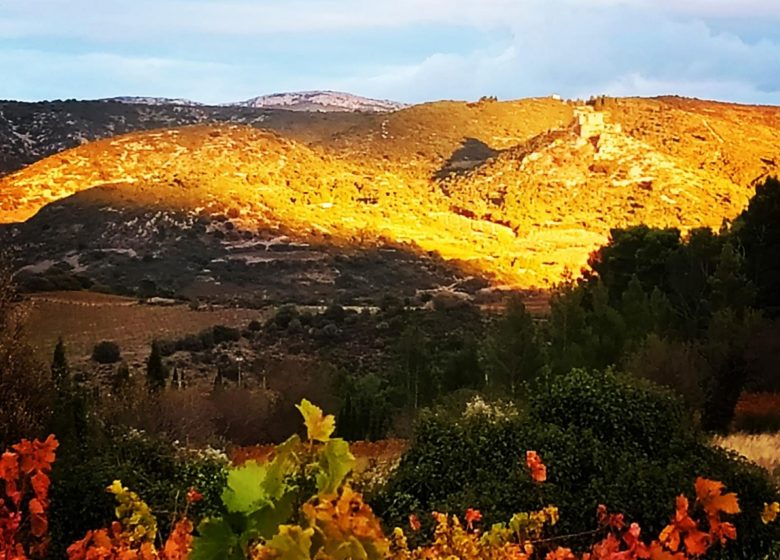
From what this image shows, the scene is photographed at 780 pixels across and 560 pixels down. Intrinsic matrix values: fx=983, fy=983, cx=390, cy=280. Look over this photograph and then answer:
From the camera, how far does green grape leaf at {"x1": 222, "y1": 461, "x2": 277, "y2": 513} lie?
7.65 feet

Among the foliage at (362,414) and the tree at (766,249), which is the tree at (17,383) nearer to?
the foliage at (362,414)

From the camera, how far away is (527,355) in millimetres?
22672

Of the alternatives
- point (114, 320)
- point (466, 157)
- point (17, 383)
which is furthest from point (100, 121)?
point (17, 383)

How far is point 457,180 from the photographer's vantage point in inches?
2682

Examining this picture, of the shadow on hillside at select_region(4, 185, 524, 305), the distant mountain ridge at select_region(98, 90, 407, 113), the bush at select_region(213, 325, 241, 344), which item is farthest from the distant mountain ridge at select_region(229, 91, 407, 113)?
the bush at select_region(213, 325, 241, 344)

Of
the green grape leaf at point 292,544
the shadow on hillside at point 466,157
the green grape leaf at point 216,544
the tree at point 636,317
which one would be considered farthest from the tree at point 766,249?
the shadow on hillside at point 466,157

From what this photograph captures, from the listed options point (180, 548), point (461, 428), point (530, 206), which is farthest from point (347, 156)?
point (180, 548)

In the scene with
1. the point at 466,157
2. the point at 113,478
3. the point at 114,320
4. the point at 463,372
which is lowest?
the point at 114,320

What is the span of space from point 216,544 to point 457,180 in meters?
66.4

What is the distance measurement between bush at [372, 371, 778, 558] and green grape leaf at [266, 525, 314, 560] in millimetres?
7194

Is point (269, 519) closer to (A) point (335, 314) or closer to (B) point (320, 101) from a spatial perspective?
(A) point (335, 314)

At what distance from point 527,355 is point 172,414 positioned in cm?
859

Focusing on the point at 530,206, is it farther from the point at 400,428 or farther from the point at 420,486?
the point at 420,486

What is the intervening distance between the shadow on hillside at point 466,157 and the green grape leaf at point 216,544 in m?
67.8
